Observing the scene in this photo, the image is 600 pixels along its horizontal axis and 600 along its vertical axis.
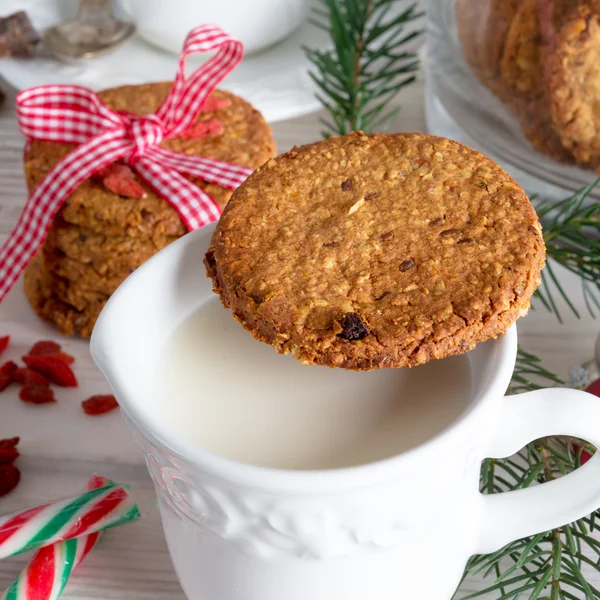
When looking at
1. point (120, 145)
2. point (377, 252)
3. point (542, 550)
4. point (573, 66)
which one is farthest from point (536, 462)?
point (120, 145)

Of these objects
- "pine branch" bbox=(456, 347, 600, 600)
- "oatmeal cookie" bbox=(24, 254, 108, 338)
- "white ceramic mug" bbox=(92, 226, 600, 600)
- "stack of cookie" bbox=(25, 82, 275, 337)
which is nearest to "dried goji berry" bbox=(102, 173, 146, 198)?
"stack of cookie" bbox=(25, 82, 275, 337)

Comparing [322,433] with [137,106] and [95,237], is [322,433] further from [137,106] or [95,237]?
[137,106]

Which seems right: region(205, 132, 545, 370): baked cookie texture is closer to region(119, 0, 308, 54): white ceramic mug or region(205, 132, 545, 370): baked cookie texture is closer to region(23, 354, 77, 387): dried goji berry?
region(23, 354, 77, 387): dried goji berry

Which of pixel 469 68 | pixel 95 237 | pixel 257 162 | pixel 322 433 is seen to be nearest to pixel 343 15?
pixel 469 68

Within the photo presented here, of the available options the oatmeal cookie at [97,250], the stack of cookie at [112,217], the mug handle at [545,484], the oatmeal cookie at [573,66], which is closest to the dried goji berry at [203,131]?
the stack of cookie at [112,217]

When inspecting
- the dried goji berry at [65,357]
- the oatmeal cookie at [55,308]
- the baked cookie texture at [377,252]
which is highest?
the baked cookie texture at [377,252]

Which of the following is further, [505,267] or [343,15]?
[343,15]

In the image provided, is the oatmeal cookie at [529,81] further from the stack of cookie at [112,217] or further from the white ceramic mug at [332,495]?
the white ceramic mug at [332,495]
